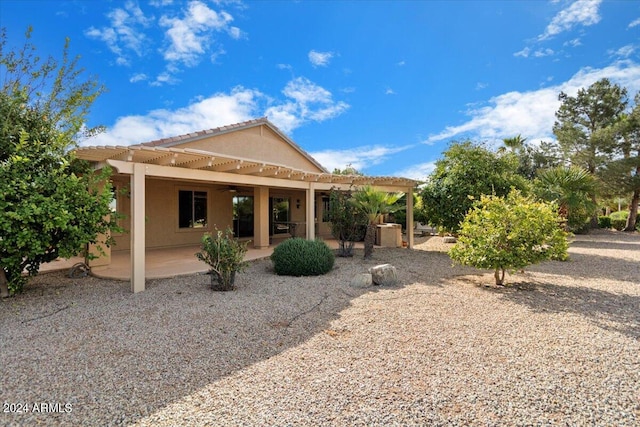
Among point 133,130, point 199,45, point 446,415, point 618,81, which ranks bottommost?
point 446,415

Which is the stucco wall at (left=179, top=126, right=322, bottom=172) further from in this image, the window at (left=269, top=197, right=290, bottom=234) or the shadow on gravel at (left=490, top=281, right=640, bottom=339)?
the shadow on gravel at (left=490, top=281, right=640, bottom=339)

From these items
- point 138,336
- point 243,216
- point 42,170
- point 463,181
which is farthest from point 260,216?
point 138,336

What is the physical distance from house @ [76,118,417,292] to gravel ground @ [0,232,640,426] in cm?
215

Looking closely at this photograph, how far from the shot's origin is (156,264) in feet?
31.8

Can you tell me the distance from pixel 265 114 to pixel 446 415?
15.3 meters

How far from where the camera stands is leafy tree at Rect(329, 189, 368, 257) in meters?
11.9

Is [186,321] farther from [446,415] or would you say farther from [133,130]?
[133,130]

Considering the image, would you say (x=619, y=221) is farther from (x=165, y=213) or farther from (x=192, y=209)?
(x=165, y=213)

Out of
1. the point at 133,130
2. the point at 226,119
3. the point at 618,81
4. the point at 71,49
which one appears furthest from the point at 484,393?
the point at 618,81

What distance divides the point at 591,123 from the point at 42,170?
34929 millimetres

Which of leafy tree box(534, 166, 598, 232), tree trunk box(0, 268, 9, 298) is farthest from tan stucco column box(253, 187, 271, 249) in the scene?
leafy tree box(534, 166, 598, 232)

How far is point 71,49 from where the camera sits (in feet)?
24.3

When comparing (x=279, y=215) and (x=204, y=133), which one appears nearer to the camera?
(x=204, y=133)

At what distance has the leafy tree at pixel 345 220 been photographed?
11883mm
